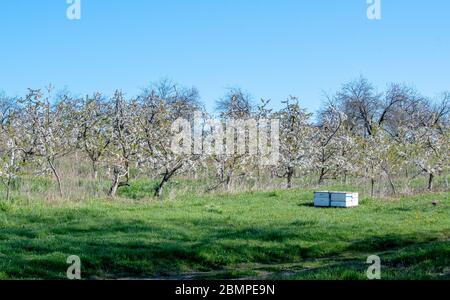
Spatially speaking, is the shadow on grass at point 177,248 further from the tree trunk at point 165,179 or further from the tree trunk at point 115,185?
the tree trunk at point 165,179

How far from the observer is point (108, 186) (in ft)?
69.9

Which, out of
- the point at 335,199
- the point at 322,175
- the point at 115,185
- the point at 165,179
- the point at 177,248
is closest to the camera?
the point at 177,248

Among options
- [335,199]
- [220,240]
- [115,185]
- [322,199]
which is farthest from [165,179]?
[220,240]

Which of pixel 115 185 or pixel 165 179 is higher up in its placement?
pixel 165 179

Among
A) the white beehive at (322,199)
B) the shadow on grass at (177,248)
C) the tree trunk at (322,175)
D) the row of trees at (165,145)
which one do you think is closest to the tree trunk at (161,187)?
the row of trees at (165,145)

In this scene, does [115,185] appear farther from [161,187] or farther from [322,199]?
[322,199]

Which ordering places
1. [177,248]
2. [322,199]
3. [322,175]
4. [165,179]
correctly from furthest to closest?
[322,175] → [165,179] → [322,199] → [177,248]

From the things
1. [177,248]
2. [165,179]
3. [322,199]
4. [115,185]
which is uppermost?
[165,179]

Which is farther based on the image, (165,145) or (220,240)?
(165,145)

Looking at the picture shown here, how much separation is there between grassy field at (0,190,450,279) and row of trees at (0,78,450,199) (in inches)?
169

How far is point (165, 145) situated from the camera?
72.6 feet

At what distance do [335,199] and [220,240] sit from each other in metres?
7.02

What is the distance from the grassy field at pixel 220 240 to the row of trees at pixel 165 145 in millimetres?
4282
